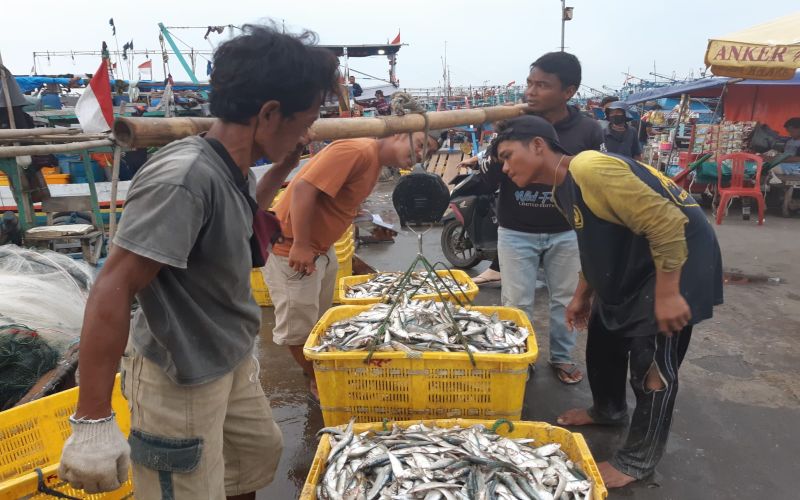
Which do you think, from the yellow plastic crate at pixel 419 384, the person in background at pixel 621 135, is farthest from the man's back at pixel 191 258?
the person in background at pixel 621 135

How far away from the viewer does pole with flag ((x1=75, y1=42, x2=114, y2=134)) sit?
3316mm

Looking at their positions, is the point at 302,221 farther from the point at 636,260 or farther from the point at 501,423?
the point at 636,260

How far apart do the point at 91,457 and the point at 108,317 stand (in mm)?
456

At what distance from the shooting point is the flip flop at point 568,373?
434cm

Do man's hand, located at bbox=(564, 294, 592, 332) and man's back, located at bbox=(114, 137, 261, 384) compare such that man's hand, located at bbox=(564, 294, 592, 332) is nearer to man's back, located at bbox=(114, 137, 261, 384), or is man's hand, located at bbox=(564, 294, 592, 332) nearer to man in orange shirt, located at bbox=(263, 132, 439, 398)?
man in orange shirt, located at bbox=(263, 132, 439, 398)

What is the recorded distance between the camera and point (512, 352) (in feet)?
Result: 10.4

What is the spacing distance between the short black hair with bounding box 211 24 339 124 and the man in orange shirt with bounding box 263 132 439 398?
5.16ft

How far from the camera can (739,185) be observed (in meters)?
10.3

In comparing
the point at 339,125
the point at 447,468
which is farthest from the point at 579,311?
the point at 339,125

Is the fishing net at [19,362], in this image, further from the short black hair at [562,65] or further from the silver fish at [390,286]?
the short black hair at [562,65]

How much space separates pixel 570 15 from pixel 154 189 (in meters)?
17.9

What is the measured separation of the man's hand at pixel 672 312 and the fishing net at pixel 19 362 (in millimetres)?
3768

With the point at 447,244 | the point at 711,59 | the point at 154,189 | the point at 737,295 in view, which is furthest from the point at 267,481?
the point at 711,59

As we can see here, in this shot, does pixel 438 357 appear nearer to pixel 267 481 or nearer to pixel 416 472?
pixel 416 472
